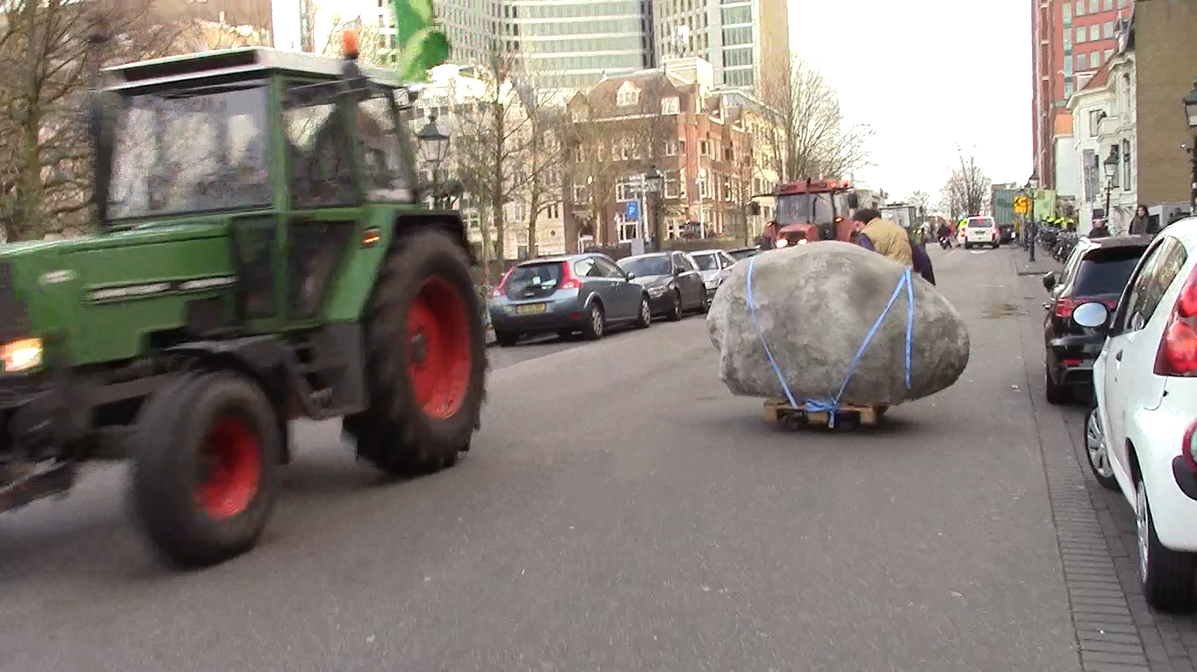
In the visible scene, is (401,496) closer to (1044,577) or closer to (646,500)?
(646,500)

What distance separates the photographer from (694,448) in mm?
9453

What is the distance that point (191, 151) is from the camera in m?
7.27

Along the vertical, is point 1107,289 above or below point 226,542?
above

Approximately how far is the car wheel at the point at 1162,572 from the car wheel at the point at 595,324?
52.2 ft

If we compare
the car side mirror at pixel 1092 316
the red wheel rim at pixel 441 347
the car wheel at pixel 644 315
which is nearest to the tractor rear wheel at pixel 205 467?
the red wheel rim at pixel 441 347

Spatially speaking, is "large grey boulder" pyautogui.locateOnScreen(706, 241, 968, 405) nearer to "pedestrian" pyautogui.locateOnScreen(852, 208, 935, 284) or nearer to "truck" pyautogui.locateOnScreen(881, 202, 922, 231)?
"pedestrian" pyautogui.locateOnScreen(852, 208, 935, 284)

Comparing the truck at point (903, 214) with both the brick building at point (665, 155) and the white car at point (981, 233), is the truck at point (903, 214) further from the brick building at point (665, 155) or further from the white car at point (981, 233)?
the white car at point (981, 233)

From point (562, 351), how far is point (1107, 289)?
32.4 ft

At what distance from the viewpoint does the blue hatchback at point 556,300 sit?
20.6 meters

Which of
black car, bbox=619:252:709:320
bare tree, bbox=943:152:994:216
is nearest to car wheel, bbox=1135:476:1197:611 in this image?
black car, bbox=619:252:709:320

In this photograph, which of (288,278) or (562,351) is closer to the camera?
(288,278)

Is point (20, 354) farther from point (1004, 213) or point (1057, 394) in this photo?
point (1004, 213)

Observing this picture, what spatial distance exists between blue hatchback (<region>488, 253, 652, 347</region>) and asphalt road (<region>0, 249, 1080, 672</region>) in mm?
10524

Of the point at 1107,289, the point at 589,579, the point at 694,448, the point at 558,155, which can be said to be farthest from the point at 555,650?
the point at 558,155
